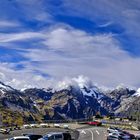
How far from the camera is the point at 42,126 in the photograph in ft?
529

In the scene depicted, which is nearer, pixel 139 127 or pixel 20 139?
pixel 20 139

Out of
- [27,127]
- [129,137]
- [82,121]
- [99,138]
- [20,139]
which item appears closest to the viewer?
[20,139]

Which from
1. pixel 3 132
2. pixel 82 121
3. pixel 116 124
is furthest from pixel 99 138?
pixel 82 121

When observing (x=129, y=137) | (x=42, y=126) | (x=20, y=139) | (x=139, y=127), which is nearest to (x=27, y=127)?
(x=42, y=126)

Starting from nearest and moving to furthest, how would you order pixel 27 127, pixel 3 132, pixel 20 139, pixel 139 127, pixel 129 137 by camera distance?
pixel 20 139, pixel 129 137, pixel 3 132, pixel 139 127, pixel 27 127

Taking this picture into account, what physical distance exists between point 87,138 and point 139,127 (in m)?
47.1

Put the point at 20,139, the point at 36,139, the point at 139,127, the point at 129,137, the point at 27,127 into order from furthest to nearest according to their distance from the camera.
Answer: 1. the point at 27,127
2. the point at 139,127
3. the point at 129,137
4. the point at 36,139
5. the point at 20,139

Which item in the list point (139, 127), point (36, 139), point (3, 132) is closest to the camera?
point (36, 139)

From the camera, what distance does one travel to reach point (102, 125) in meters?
163

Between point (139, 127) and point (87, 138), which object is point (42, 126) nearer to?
point (139, 127)

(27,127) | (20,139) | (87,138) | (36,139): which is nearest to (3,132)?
(27,127)

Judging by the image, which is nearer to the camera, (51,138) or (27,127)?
(51,138)

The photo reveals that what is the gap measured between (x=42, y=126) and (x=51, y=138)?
85527 millimetres

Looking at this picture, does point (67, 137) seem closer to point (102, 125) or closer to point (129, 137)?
point (129, 137)
